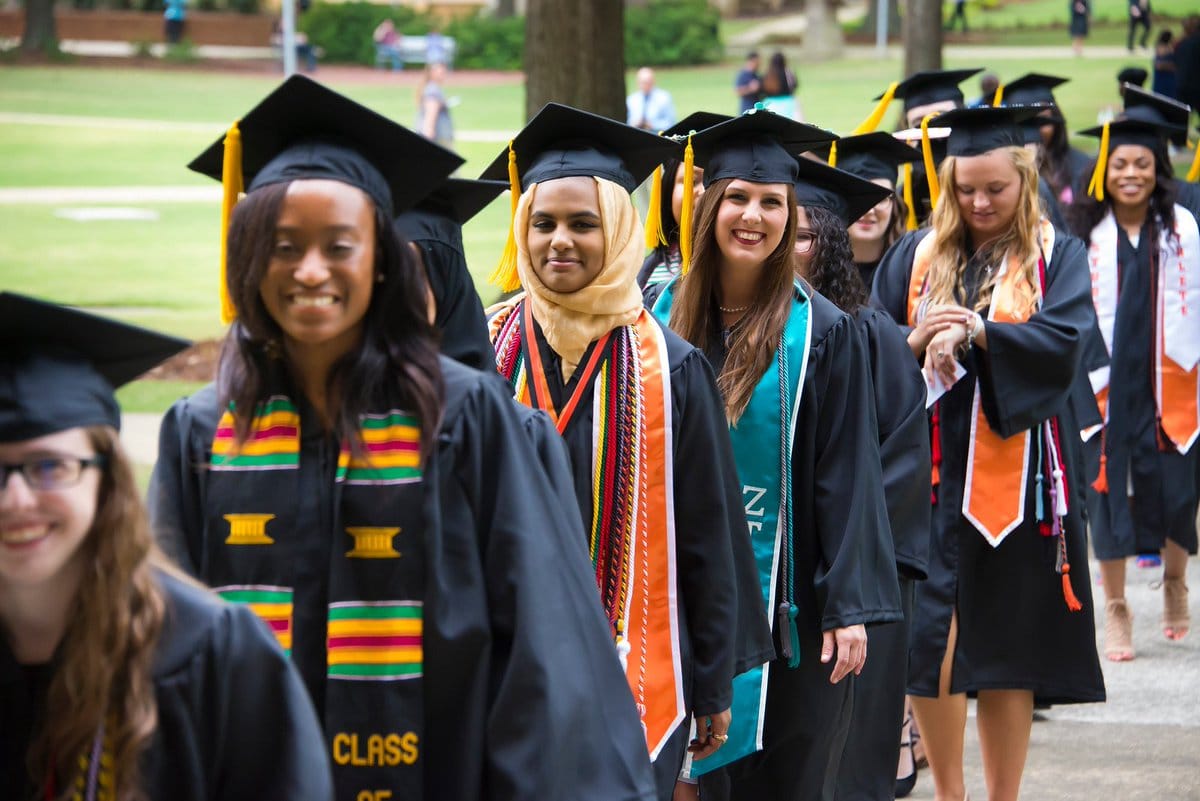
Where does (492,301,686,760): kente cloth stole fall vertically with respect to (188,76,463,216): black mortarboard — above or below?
below

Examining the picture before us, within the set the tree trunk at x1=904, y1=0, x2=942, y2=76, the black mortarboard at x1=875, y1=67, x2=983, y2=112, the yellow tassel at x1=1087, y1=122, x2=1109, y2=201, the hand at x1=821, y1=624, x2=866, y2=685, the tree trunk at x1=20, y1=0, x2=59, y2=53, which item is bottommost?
the hand at x1=821, y1=624, x2=866, y2=685

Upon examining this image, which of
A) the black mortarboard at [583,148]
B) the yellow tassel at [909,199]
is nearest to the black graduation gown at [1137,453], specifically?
the yellow tassel at [909,199]

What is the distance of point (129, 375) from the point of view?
2.49 m

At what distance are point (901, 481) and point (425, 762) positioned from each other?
2.46 m

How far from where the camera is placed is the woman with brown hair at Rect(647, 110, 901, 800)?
4660 mm

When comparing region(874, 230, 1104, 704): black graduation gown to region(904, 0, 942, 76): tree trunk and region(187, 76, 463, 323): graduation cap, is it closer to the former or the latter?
region(187, 76, 463, 323): graduation cap

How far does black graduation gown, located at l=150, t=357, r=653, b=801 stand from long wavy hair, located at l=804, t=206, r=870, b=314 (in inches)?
88.1

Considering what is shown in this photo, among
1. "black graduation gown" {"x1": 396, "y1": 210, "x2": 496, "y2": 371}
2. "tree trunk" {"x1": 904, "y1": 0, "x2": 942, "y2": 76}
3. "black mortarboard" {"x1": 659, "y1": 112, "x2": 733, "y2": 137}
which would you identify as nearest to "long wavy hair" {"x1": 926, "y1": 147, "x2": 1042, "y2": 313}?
"black mortarboard" {"x1": 659, "y1": 112, "x2": 733, "y2": 137}

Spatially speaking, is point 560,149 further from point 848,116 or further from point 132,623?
point 848,116

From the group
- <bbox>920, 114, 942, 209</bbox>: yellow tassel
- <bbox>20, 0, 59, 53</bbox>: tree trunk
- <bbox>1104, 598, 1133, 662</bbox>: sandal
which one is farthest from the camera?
<bbox>20, 0, 59, 53</bbox>: tree trunk

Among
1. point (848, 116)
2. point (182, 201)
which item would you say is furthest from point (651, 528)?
point (848, 116)

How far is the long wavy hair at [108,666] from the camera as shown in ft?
7.39

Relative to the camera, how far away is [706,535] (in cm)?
406

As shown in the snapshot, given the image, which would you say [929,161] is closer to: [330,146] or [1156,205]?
[1156,205]
